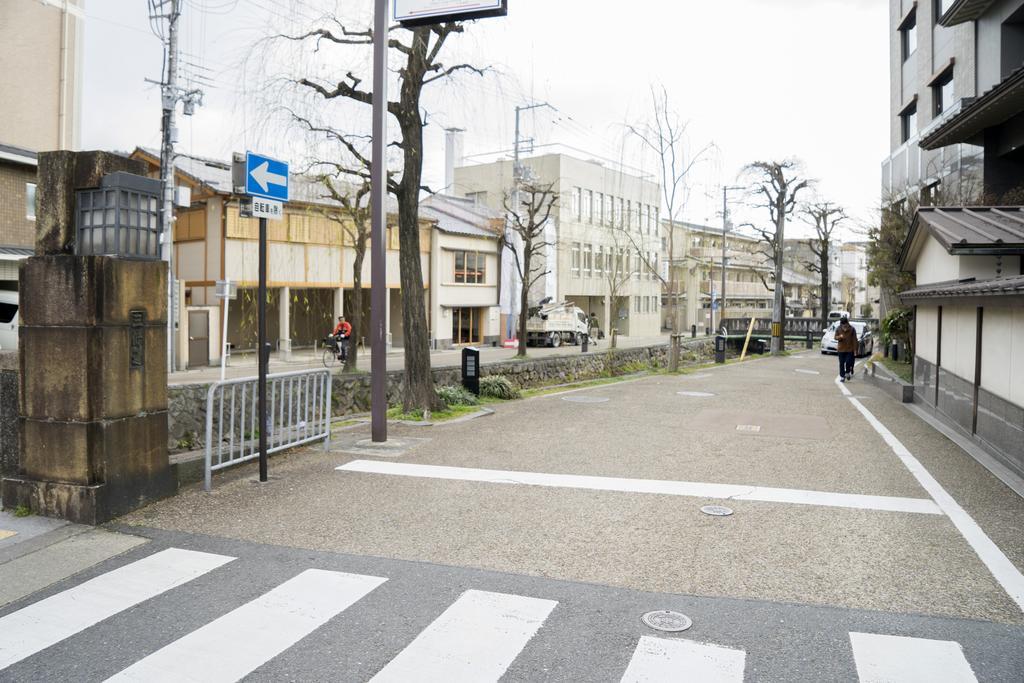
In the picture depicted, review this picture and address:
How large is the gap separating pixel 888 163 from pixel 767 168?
646cm

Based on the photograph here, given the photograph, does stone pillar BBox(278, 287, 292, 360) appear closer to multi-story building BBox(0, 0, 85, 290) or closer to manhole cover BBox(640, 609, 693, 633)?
multi-story building BBox(0, 0, 85, 290)

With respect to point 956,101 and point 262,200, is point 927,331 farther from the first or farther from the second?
point 262,200

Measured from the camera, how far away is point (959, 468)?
8805 millimetres

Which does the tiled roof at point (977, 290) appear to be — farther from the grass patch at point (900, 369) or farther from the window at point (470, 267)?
the window at point (470, 267)

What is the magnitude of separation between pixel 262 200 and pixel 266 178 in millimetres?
250

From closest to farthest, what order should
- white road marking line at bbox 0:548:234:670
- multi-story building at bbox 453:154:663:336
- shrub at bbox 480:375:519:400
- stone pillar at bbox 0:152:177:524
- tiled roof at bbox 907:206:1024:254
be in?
white road marking line at bbox 0:548:234:670 < stone pillar at bbox 0:152:177:524 < tiled roof at bbox 907:206:1024:254 < shrub at bbox 480:375:519:400 < multi-story building at bbox 453:154:663:336

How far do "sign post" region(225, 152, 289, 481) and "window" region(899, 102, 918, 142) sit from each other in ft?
93.6

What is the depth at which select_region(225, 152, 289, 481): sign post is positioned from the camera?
24.7 feet

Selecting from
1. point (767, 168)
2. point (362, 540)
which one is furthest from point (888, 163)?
point (362, 540)

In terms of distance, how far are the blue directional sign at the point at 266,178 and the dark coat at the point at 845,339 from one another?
17739 mm

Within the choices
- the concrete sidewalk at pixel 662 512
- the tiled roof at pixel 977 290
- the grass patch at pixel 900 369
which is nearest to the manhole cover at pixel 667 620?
the concrete sidewalk at pixel 662 512

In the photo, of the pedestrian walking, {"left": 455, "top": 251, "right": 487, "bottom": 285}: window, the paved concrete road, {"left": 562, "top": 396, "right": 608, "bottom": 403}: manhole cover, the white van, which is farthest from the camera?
{"left": 455, "top": 251, "right": 487, "bottom": 285}: window

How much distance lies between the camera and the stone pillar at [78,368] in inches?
246

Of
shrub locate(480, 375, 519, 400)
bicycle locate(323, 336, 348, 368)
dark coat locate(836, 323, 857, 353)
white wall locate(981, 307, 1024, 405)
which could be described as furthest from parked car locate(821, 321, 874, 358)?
→ white wall locate(981, 307, 1024, 405)
